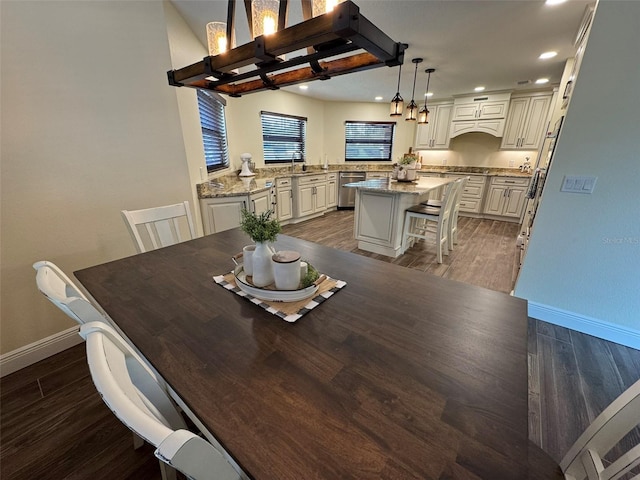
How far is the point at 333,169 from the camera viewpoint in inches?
233

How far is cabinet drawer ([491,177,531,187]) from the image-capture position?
4.63m

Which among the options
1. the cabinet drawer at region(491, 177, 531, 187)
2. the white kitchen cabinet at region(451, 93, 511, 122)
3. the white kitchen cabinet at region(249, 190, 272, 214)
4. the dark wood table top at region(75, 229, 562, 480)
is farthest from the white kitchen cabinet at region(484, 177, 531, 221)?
the dark wood table top at region(75, 229, 562, 480)

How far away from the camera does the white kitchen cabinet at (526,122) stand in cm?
456

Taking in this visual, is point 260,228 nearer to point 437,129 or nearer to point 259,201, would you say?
point 259,201

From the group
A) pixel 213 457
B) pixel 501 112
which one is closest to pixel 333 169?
pixel 501 112

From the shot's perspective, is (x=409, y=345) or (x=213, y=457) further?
(x=409, y=345)

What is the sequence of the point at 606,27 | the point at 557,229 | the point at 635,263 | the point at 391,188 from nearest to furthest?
1. the point at 606,27
2. the point at 635,263
3. the point at 557,229
4. the point at 391,188

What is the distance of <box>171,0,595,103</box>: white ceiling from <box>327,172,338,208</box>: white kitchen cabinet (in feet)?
6.28

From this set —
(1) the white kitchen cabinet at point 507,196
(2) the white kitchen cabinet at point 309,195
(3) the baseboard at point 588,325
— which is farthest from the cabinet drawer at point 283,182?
(1) the white kitchen cabinet at point 507,196

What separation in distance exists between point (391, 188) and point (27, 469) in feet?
10.7

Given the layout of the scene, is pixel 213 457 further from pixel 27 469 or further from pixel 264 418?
pixel 27 469

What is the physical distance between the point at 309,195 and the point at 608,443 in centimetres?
472

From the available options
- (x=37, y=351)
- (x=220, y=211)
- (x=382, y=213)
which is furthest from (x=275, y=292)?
(x=382, y=213)

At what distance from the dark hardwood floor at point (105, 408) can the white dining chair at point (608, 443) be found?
733mm
